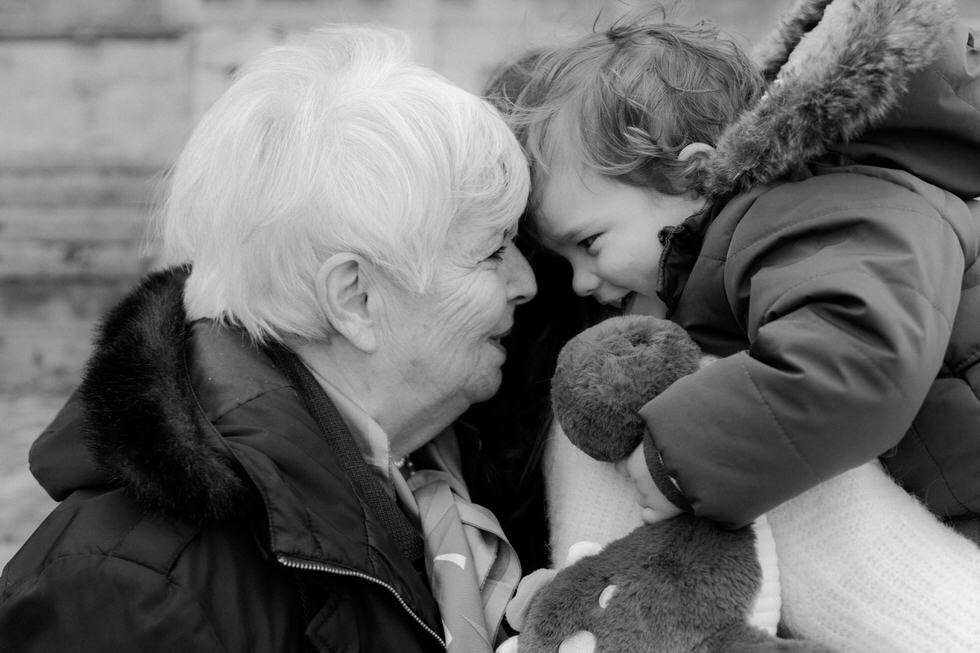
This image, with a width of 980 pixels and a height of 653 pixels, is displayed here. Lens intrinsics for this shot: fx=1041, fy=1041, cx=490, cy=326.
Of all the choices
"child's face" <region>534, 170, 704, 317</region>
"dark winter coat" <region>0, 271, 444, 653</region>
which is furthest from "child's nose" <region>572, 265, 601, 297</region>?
"dark winter coat" <region>0, 271, 444, 653</region>

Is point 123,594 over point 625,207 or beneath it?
beneath

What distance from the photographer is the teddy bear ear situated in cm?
164

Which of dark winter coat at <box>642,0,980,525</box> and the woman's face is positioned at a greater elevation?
dark winter coat at <box>642,0,980,525</box>

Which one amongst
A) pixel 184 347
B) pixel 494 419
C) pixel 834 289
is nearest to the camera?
pixel 834 289

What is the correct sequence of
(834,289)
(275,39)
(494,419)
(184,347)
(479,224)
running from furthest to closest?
(275,39)
(494,419)
(479,224)
(184,347)
(834,289)

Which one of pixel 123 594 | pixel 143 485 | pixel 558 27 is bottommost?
pixel 123 594

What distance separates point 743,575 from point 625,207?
840 millimetres

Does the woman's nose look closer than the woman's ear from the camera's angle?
No

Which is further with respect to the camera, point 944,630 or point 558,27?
point 558,27

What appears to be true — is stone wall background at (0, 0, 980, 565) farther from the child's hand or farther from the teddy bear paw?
the teddy bear paw

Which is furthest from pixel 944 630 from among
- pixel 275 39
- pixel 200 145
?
pixel 275 39

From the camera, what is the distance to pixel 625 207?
6.91ft

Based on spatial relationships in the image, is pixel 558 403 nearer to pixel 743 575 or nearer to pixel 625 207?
pixel 743 575

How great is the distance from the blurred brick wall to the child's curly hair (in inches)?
144
